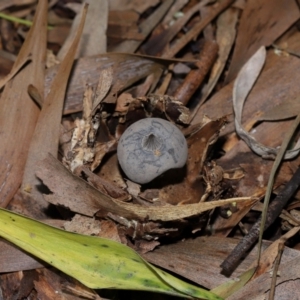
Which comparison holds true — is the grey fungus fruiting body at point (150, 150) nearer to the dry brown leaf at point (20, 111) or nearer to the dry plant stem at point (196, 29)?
the dry brown leaf at point (20, 111)

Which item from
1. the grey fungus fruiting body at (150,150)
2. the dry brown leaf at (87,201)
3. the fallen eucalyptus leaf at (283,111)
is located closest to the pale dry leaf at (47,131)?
the dry brown leaf at (87,201)

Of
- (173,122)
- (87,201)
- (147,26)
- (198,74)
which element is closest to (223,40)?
(198,74)

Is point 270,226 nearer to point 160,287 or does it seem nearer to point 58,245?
point 160,287

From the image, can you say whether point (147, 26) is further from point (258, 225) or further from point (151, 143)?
point (258, 225)

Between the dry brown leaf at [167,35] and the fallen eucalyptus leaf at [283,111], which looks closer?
the fallen eucalyptus leaf at [283,111]

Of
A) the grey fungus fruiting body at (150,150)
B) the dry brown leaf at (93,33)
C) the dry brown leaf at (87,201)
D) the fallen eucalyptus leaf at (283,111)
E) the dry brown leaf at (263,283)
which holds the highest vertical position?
the dry brown leaf at (93,33)

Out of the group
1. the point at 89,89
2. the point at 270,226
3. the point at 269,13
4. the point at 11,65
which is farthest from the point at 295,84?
the point at 11,65

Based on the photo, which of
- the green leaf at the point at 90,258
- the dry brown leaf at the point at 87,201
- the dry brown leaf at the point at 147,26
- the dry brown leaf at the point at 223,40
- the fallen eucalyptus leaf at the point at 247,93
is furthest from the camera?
the dry brown leaf at the point at 147,26
